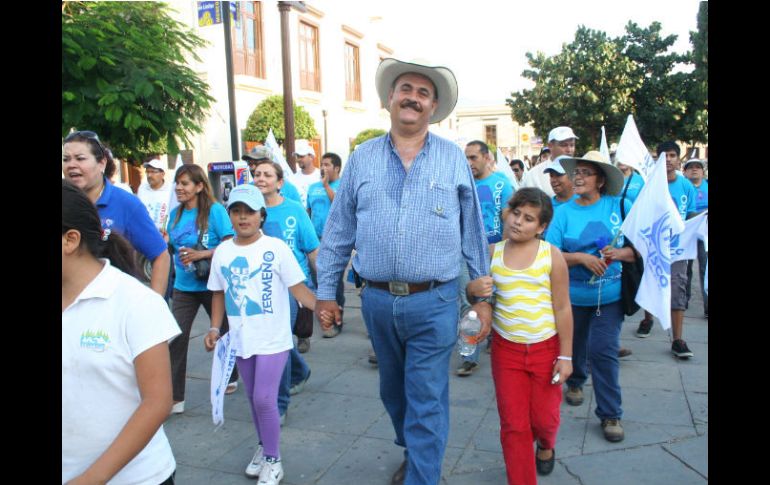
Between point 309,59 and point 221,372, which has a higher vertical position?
point 309,59

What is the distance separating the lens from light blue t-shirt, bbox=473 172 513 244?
588 cm

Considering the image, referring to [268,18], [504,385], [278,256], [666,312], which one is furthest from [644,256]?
[268,18]

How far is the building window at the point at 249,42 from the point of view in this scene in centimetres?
2217

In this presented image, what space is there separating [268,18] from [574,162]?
21505 mm

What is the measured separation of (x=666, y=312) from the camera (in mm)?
3898

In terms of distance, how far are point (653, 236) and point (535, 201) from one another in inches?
47.4

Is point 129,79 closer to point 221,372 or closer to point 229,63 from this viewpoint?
point 229,63

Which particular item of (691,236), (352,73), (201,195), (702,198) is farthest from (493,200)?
(352,73)

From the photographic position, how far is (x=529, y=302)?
3.28 m

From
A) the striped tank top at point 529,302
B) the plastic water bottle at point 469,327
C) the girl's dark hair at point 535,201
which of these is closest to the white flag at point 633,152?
the girl's dark hair at point 535,201

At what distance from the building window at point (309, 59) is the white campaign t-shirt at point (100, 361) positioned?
25730mm

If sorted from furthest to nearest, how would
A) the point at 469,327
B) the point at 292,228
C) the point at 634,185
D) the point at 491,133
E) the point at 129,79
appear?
1. the point at 491,133
2. the point at 129,79
3. the point at 634,185
4. the point at 292,228
5. the point at 469,327

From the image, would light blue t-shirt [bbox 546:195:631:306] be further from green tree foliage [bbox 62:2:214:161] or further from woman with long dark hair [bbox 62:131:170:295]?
green tree foliage [bbox 62:2:214:161]

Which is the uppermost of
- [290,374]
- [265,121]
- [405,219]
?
[265,121]
